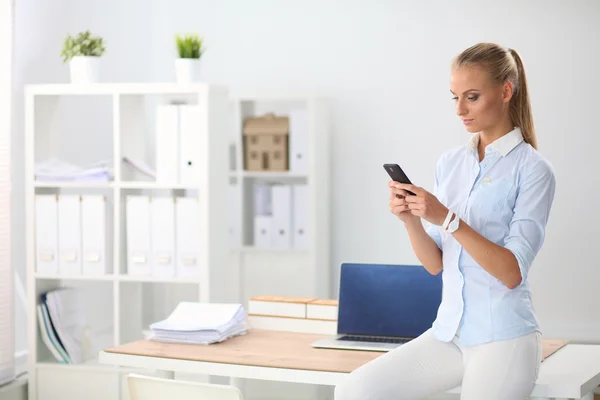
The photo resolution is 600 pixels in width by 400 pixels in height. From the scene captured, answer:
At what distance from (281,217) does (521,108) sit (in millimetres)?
3854

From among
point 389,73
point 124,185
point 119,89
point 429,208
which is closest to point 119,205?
point 124,185

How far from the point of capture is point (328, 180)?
253 inches

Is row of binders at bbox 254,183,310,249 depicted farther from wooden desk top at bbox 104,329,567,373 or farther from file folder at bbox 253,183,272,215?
wooden desk top at bbox 104,329,567,373

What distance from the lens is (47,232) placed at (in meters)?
4.30

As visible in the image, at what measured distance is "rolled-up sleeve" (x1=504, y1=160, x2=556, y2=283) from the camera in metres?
2.23

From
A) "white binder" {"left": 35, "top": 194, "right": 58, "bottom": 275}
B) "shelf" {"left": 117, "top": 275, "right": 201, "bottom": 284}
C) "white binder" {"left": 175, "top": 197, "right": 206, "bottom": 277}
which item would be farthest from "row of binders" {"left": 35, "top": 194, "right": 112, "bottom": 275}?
"white binder" {"left": 175, "top": 197, "right": 206, "bottom": 277}

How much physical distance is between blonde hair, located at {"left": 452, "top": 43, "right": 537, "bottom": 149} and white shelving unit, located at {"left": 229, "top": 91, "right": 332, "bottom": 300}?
369 cm

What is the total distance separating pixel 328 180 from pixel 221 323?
138 inches

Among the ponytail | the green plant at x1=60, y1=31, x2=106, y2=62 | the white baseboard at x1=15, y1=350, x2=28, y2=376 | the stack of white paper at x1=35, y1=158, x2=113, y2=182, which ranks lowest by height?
the white baseboard at x1=15, y1=350, x2=28, y2=376

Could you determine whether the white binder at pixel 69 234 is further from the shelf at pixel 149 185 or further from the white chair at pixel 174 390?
the white chair at pixel 174 390

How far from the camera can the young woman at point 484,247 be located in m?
2.22

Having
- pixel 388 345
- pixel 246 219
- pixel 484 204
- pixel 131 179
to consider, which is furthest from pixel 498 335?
pixel 246 219

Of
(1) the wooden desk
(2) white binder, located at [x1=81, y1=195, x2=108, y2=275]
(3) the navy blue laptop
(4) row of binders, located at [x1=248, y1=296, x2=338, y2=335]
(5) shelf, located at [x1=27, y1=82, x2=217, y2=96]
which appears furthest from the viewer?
(2) white binder, located at [x1=81, y1=195, x2=108, y2=275]

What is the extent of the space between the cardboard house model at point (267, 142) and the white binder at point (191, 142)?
1951mm
